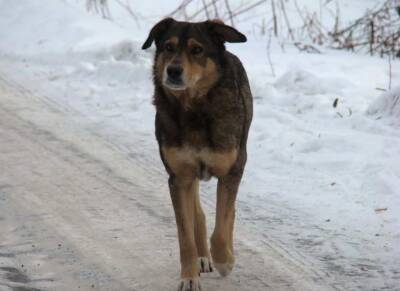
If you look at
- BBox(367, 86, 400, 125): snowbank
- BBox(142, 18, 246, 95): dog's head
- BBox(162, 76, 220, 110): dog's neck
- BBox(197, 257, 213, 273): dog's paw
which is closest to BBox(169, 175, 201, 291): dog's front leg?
BBox(197, 257, 213, 273): dog's paw

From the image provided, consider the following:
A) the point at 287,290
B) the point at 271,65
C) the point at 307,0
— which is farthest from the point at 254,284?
the point at 307,0

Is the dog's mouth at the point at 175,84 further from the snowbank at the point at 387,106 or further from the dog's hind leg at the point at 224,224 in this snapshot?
the snowbank at the point at 387,106

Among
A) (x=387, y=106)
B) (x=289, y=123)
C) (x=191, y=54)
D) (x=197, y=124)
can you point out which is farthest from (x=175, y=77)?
(x=387, y=106)

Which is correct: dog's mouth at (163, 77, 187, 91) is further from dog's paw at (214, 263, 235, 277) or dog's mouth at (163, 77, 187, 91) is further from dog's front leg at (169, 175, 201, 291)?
dog's paw at (214, 263, 235, 277)

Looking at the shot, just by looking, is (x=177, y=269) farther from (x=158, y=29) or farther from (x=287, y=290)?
(x=158, y=29)

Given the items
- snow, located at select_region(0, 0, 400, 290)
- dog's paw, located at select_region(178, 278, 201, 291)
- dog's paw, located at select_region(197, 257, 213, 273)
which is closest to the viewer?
dog's paw, located at select_region(178, 278, 201, 291)

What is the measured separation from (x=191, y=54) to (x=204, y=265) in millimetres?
1363

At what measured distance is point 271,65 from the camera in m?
11.3

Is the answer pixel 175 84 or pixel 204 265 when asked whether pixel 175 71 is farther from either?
pixel 204 265

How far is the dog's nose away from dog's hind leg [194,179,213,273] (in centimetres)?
85

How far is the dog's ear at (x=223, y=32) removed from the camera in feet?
17.5

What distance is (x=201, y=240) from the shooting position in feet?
19.1

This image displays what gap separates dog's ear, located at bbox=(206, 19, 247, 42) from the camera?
5.35 metres

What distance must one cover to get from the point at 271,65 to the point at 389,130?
2827 mm
